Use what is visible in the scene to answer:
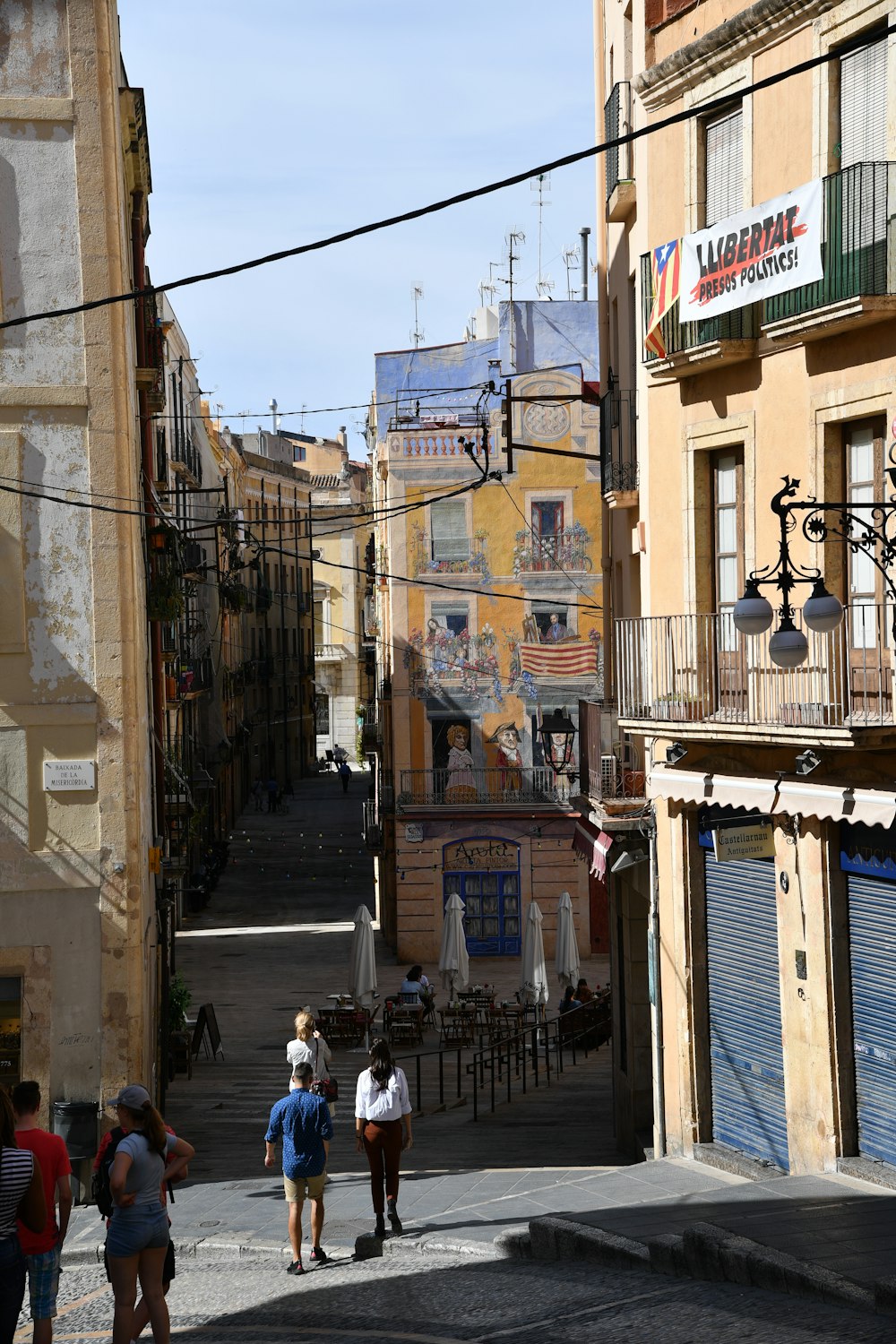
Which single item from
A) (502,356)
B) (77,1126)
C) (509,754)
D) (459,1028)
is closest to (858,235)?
(77,1126)

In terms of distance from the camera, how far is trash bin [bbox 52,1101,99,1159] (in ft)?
58.0

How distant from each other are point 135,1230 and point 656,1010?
29.3 ft

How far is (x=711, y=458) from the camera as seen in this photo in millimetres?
16969

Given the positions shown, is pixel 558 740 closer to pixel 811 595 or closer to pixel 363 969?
pixel 363 969

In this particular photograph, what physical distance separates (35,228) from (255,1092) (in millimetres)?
12034

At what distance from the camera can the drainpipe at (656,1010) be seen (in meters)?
17.5

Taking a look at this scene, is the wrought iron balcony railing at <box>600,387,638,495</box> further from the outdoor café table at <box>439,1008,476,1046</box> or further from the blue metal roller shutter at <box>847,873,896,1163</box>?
the outdoor café table at <box>439,1008,476,1046</box>

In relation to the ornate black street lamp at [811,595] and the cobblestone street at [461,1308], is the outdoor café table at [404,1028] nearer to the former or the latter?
the cobblestone street at [461,1308]

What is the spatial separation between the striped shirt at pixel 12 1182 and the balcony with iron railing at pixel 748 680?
7.04 meters

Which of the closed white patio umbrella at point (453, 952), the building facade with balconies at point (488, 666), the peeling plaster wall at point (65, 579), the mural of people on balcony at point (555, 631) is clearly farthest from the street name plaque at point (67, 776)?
the mural of people on balcony at point (555, 631)

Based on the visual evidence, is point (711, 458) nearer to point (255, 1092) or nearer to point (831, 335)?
point (831, 335)

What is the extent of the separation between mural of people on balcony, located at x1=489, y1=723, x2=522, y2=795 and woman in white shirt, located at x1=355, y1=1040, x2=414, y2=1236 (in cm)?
2600

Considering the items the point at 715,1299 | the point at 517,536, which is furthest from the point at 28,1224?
the point at 517,536

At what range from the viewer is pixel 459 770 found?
129ft
